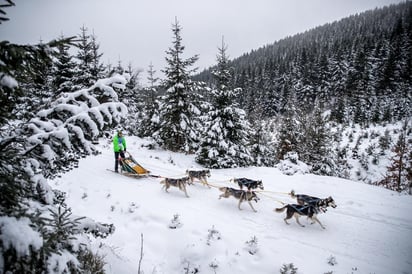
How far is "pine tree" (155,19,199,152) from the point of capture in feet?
57.8

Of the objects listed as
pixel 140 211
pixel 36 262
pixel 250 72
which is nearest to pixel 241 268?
pixel 140 211

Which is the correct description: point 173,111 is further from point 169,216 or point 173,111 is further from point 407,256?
point 407,256

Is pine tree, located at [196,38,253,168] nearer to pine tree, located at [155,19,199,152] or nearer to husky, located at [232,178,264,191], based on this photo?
pine tree, located at [155,19,199,152]

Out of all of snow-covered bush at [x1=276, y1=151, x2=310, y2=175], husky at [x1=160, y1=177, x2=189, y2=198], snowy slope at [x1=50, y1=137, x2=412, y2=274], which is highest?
snow-covered bush at [x1=276, y1=151, x2=310, y2=175]

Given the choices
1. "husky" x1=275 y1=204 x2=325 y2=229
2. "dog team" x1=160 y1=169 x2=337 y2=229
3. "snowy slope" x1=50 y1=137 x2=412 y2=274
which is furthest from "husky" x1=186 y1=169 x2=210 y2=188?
"husky" x1=275 y1=204 x2=325 y2=229

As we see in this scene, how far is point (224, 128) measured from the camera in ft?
47.2

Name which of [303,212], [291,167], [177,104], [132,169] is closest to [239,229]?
[303,212]

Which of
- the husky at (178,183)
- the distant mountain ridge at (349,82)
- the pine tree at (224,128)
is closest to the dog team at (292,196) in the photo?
the husky at (178,183)

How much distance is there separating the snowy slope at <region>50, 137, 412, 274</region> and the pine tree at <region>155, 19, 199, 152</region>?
886 centimetres

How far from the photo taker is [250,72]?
85125mm

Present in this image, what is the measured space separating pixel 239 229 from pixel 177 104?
13048 millimetres

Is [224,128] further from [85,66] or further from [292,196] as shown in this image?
[85,66]

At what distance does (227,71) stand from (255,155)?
21.4 feet

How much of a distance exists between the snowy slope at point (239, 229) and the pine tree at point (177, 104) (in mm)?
8859
